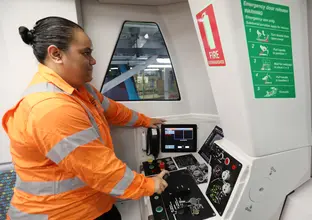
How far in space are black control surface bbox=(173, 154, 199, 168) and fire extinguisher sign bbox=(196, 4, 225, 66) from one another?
97 cm

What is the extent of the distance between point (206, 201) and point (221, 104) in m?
0.63

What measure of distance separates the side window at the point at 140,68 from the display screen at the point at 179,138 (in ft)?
1.11

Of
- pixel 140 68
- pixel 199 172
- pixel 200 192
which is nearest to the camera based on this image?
pixel 200 192

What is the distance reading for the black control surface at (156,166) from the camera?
145cm

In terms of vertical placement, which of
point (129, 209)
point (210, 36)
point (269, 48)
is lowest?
point (129, 209)

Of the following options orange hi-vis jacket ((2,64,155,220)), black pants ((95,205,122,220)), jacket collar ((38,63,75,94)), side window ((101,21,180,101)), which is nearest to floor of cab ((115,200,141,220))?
black pants ((95,205,122,220))

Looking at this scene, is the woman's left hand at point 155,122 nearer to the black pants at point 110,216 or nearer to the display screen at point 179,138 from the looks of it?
the display screen at point 179,138

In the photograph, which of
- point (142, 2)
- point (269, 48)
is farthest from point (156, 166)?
point (142, 2)

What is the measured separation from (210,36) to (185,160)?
1143 millimetres

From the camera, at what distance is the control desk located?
915mm

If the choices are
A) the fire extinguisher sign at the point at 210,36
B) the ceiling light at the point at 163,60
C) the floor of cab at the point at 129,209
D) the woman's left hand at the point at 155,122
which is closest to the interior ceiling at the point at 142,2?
the ceiling light at the point at 163,60

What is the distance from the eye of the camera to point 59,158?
0.70 meters

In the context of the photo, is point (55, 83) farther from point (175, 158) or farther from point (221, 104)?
point (175, 158)

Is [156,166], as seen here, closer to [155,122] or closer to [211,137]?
[155,122]
